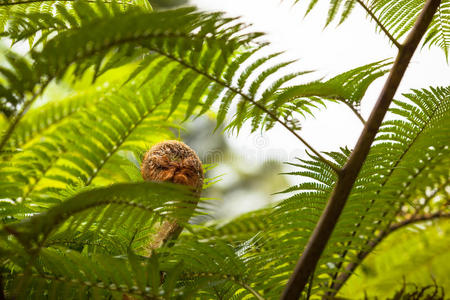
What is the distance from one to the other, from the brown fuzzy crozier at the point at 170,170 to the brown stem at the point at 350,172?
0.23 metres

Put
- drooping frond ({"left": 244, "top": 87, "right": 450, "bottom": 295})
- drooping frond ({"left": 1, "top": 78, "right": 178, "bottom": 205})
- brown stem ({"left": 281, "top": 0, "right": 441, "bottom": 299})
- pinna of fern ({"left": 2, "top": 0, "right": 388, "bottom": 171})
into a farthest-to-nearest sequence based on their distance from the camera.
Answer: drooping frond ({"left": 1, "top": 78, "right": 178, "bottom": 205}), drooping frond ({"left": 244, "top": 87, "right": 450, "bottom": 295}), brown stem ({"left": 281, "top": 0, "right": 441, "bottom": 299}), pinna of fern ({"left": 2, "top": 0, "right": 388, "bottom": 171})

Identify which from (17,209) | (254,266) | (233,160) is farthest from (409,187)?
(233,160)

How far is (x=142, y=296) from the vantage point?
20.1 inches

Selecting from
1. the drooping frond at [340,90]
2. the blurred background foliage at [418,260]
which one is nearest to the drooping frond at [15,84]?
the drooping frond at [340,90]

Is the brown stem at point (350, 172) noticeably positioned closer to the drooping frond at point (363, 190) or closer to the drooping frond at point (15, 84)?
the drooping frond at point (363, 190)

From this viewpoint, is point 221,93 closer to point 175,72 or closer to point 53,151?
point 175,72

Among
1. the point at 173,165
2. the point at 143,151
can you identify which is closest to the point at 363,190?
the point at 173,165

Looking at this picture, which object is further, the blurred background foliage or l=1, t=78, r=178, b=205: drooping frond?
the blurred background foliage

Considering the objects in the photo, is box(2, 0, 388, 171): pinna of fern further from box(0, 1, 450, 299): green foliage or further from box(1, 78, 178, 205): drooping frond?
box(1, 78, 178, 205): drooping frond

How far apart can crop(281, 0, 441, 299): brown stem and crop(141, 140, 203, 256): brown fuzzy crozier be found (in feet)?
0.74

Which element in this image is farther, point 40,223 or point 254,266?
point 254,266

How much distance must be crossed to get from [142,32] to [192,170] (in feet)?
1.07

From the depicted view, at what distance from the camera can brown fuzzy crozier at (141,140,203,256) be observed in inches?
28.4

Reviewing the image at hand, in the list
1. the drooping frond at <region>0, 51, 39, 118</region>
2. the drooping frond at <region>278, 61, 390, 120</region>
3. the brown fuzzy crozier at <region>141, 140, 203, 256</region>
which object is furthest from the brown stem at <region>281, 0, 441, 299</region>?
the drooping frond at <region>0, 51, 39, 118</region>
